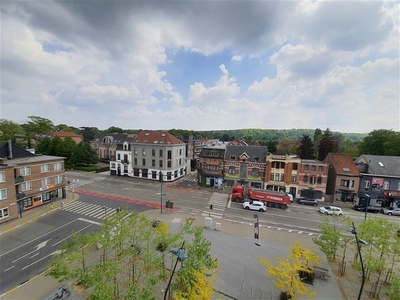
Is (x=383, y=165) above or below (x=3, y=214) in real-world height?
above

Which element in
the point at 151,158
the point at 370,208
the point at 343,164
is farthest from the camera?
the point at 151,158

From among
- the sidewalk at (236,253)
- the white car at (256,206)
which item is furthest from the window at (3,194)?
the white car at (256,206)

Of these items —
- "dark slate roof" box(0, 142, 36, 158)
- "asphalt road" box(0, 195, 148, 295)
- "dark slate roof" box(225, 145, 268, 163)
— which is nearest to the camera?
"asphalt road" box(0, 195, 148, 295)

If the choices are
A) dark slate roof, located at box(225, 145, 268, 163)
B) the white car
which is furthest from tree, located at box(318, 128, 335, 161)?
the white car

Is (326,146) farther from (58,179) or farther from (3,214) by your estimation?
(3,214)

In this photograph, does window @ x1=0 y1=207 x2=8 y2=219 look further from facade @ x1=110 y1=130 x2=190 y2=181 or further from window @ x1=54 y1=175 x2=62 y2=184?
facade @ x1=110 y1=130 x2=190 y2=181

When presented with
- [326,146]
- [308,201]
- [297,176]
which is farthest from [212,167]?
[326,146]

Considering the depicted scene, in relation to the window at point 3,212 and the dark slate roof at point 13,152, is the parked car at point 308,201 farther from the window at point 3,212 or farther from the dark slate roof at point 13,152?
the dark slate roof at point 13,152
